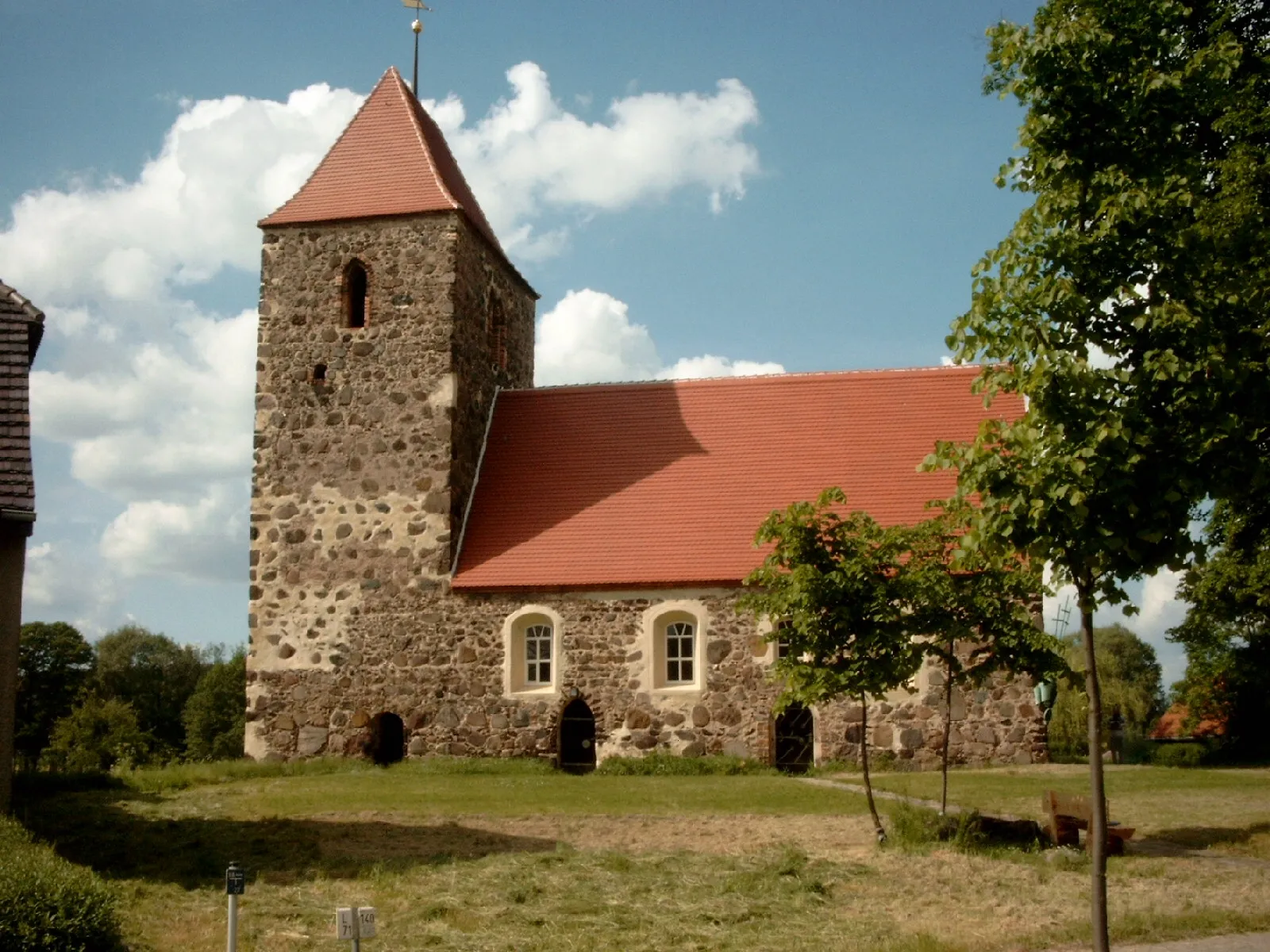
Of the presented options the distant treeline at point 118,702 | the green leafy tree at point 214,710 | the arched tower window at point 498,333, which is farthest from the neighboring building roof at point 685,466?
the green leafy tree at point 214,710

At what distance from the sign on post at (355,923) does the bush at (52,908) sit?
2.25 metres

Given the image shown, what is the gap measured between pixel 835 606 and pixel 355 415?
13.0m

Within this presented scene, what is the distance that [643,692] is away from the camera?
21.4 m

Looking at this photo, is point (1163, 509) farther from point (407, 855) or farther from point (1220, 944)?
point (407, 855)

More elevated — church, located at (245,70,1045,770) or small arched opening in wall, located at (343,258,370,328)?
small arched opening in wall, located at (343,258,370,328)

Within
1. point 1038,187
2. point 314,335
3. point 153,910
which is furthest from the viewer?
point 314,335

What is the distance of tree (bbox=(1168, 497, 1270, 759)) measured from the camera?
17.3 m

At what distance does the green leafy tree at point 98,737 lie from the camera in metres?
42.0

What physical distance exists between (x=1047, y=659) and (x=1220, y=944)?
14.3 ft

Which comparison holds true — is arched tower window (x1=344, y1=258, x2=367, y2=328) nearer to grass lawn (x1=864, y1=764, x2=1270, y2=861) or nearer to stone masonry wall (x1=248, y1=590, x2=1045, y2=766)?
stone masonry wall (x1=248, y1=590, x2=1045, y2=766)

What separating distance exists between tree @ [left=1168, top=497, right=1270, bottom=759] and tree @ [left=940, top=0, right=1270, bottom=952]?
8656mm

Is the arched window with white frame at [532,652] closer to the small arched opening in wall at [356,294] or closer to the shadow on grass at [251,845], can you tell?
the small arched opening in wall at [356,294]

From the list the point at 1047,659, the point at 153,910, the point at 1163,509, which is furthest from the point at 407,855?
the point at 1163,509

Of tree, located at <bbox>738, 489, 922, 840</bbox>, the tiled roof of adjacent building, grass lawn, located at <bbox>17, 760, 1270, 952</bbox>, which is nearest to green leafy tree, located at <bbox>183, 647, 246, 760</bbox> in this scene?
grass lawn, located at <bbox>17, 760, 1270, 952</bbox>
